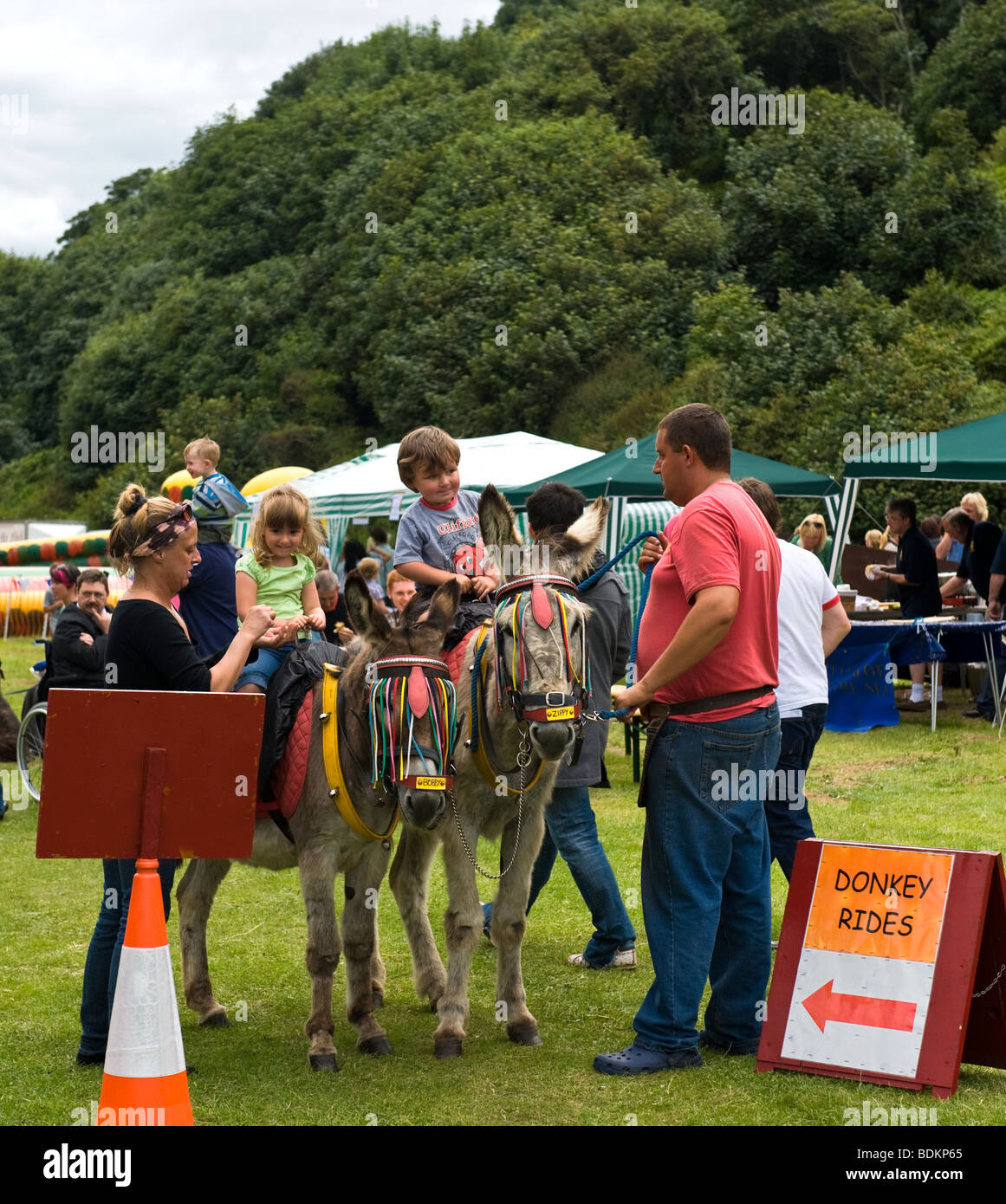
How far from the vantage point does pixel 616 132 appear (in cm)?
5100

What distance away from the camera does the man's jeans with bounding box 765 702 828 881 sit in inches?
241

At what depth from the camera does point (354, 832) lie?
16.9 feet

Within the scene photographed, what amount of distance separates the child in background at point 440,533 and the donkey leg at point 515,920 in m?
0.82

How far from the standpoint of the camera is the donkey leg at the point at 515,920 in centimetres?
541

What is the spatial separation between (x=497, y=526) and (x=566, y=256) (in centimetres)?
3735

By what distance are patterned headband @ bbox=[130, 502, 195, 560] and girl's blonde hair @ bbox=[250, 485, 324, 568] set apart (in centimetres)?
78

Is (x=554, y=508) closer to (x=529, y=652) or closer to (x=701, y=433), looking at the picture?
(x=701, y=433)

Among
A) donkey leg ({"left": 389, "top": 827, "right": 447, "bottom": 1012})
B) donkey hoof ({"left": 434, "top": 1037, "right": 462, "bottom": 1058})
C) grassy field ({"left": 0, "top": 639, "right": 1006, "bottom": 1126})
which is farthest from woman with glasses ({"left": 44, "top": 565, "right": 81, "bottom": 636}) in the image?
donkey hoof ({"left": 434, "top": 1037, "right": 462, "bottom": 1058})

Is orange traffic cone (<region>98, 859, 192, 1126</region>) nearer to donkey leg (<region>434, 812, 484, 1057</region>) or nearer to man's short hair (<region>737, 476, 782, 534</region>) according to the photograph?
donkey leg (<region>434, 812, 484, 1057</region>)

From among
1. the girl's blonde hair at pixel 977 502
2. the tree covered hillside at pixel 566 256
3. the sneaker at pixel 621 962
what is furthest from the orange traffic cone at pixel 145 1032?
the tree covered hillside at pixel 566 256

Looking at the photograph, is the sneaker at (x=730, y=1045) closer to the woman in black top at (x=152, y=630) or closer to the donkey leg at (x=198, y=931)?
the donkey leg at (x=198, y=931)

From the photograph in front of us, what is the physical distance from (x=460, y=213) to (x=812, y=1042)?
150ft

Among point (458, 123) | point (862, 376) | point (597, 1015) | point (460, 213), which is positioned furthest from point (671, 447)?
point (458, 123)

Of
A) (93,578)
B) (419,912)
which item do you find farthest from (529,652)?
(93,578)
